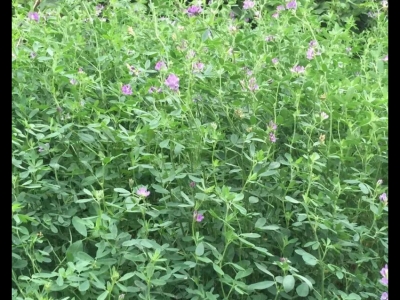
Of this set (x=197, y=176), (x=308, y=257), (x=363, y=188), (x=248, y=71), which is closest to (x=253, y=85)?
(x=248, y=71)

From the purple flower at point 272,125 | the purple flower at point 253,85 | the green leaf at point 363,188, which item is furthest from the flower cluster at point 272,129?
the green leaf at point 363,188

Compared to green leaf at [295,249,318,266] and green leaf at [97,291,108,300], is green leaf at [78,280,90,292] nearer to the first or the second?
green leaf at [97,291,108,300]

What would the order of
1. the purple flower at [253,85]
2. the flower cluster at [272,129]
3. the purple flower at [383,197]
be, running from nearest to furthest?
the purple flower at [383,197] < the flower cluster at [272,129] < the purple flower at [253,85]

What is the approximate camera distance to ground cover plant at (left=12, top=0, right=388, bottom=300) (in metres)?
1.54

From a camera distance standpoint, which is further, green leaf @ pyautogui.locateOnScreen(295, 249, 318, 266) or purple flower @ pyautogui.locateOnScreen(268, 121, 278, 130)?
purple flower @ pyautogui.locateOnScreen(268, 121, 278, 130)

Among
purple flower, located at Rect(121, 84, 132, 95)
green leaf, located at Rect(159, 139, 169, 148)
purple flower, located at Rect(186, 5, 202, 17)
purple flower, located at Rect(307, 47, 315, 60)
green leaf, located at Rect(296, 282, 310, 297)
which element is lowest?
green leaf, located at Rect(296, 282, 310, 297)

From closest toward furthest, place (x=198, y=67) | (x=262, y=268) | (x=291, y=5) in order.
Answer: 1. (x=262, y=268)
2. (x=198, y=67)
3. (x=291, y=5)

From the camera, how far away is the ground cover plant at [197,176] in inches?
60.6

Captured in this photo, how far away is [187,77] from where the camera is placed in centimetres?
193

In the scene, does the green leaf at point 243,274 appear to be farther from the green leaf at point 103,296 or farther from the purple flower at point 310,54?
the purple flower at point 310,54

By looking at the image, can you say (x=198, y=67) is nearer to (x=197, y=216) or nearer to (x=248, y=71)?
(x=248, y=71)

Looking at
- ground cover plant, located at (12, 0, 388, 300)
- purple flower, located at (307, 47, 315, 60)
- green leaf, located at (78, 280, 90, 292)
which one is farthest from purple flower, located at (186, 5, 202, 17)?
green leaf, located at (78, 280, 90, 292)

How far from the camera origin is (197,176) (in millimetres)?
1699

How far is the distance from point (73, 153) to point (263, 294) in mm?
688
